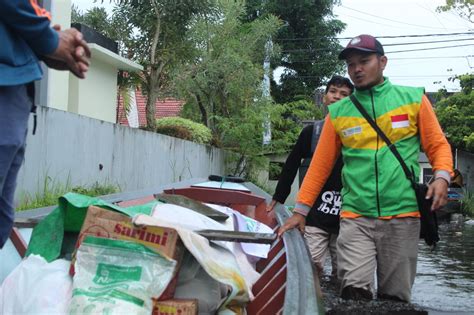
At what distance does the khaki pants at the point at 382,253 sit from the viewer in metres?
3.48

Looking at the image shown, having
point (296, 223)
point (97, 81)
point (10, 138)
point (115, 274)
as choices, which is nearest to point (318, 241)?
point (296, 223)

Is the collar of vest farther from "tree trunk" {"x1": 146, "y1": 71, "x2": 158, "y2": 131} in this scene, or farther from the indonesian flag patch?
"tree trunk" {"x1": 146, "y1": 71, "x2": 158, "y2": 131}

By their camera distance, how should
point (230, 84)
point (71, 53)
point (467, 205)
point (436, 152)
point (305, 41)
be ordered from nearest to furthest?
point (71, 53) → point (436, 152) → point (230, 84) → point (467, 205) → point (305, 41)

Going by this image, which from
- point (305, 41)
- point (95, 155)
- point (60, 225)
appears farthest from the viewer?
point (305, 41)

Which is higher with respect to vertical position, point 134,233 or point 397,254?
point 134,233

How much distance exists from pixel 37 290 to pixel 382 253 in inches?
79.6

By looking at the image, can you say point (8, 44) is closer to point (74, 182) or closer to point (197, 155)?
point (74, 182)

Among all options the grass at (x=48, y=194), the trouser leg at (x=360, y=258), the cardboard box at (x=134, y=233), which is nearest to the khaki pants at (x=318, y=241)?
the trouser leg at (x=360, y=258)

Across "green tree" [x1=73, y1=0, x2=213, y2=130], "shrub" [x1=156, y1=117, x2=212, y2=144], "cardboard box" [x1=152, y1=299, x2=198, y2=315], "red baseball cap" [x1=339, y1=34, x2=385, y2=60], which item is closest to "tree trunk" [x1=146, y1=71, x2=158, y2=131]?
"green tree" [x1=73, y1=0, x2=213, y2=130]

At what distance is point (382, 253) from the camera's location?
355cm

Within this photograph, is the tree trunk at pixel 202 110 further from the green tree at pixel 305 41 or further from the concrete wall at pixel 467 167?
the concrete wall at pixel 467 167

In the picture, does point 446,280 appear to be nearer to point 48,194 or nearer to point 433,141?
point 433,141

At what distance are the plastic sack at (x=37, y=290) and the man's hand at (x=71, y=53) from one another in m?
0.92

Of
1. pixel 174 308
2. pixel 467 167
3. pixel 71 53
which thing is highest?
pixel 71 53
